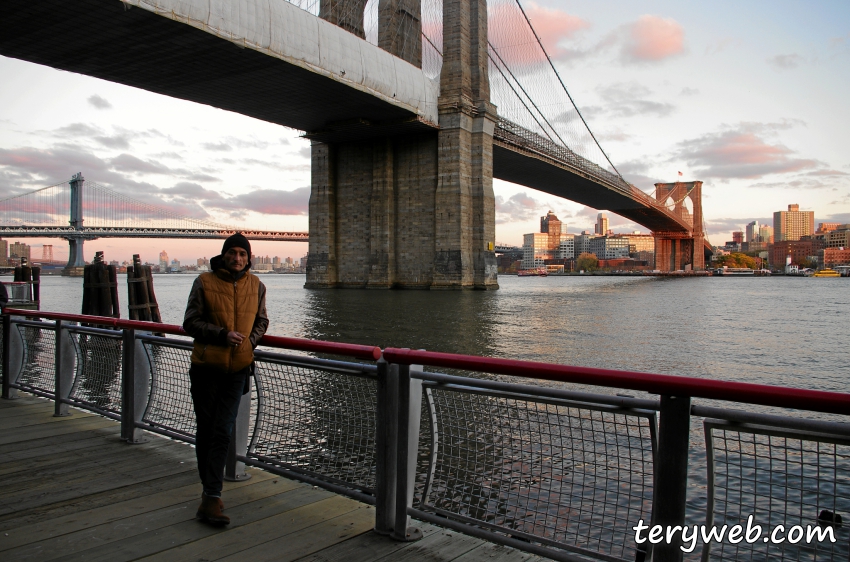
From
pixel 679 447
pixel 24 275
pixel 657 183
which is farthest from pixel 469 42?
pixel 657 183

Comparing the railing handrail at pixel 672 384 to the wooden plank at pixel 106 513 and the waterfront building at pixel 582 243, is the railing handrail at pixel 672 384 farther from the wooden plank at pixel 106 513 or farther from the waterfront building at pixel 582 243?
the waterfront building at pixel 582 243

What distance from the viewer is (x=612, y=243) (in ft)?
589

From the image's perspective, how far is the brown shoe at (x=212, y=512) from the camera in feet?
9.82

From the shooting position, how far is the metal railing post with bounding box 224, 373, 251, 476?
3.66 metres

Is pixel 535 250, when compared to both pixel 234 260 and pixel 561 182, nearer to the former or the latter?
pixel 561 182

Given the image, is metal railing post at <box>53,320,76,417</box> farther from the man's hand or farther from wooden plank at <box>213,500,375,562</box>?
wooden plank at <box>213,500,375,562</box>

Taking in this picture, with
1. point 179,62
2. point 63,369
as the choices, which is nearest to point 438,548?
point 63,369

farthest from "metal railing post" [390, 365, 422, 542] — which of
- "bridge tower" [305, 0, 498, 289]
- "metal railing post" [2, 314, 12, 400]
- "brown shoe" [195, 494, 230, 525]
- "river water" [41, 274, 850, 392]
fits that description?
"bridge tower" [305, 0, 498, 289]

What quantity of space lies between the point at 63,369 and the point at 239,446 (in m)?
2.62

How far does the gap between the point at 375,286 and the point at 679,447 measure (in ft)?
142

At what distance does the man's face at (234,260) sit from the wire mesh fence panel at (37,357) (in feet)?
13.7

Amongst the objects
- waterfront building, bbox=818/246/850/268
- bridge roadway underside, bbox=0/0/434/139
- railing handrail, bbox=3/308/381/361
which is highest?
bridge roadway underside, bbox=0/0/434/139

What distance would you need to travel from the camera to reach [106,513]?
10.5 feet

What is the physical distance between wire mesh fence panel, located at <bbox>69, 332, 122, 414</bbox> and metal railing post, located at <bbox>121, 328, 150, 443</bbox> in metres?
0.68
